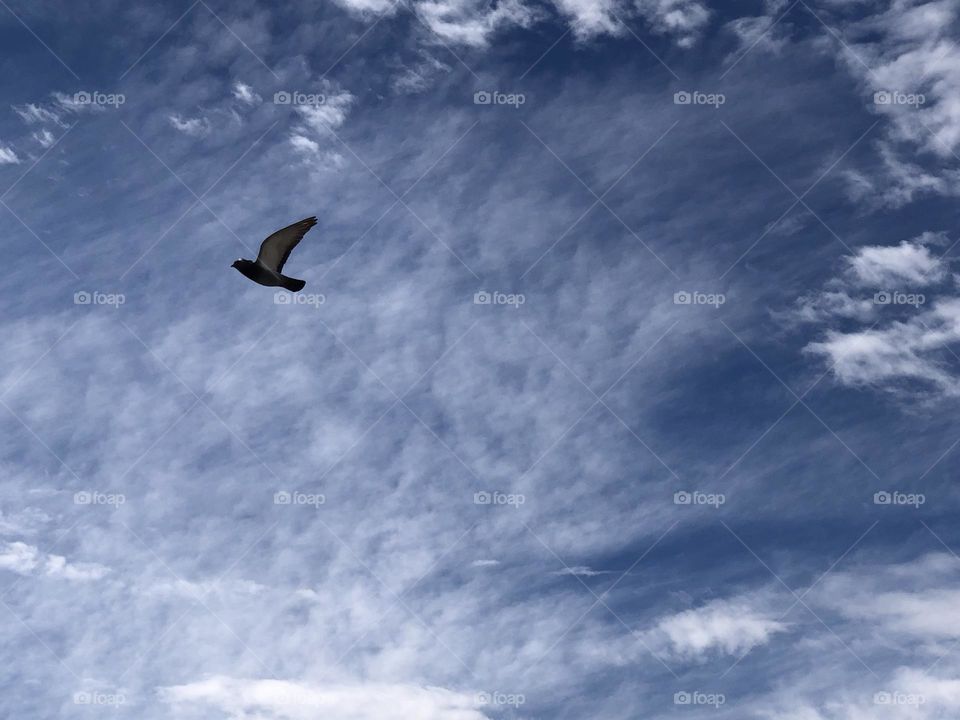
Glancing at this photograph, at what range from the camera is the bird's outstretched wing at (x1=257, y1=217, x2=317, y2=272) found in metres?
62.0

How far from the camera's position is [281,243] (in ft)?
204

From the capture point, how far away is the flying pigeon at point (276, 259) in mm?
62000

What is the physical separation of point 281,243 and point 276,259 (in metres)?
0.74

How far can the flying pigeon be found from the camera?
203 feet

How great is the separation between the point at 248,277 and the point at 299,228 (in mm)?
2781

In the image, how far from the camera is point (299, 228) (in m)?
62.1

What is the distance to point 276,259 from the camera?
6272 centimetres

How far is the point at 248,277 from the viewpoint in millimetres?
63094

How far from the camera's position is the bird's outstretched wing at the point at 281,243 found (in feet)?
203
